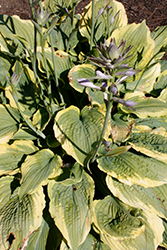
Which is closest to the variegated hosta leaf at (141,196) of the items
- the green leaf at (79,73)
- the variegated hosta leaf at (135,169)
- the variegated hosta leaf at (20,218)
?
the variegated hosta leaf at (135,169)

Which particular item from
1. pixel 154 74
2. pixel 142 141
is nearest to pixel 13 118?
pixel 142 141

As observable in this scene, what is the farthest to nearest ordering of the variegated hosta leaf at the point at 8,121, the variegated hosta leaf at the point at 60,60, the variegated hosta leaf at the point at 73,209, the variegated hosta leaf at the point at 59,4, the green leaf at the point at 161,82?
the variegated hosta leaf at the point at 59,4
the green leaf at the point at 161,82
the variegated hosta leaf at the point at 60,60
the variegated hosta leaf at the point at 8,121
the variegated hosta leaf at the point at 73,209

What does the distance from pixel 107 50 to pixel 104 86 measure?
17cm

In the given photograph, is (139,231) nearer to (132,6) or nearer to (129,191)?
(129,191)

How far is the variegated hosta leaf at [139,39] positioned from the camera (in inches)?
87.6

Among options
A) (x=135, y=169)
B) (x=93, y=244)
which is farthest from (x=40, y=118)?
(x=93, y=244)

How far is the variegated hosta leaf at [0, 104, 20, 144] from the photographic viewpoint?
6.31 feet

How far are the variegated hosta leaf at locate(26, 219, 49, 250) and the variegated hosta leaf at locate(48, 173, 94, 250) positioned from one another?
33cm

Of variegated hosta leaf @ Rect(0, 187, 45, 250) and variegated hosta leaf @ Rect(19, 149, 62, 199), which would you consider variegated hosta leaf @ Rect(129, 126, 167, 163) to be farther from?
variegated hosta leaf @ Rect(0, 187, 45, 250)

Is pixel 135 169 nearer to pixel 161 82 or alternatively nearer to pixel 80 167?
pixel 80 167

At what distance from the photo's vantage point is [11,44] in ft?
7.79

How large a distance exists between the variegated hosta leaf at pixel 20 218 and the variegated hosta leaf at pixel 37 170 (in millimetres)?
147

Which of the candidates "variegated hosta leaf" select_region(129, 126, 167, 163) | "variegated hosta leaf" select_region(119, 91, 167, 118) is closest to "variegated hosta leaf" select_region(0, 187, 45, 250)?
"variegated hosta leaf" select_region(129, 126, 167, 163)

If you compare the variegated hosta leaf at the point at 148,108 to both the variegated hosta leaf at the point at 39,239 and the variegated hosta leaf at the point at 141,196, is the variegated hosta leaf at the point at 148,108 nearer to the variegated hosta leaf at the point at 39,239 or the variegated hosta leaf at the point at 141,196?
the variegated hosta leaf at the point at 141,196
